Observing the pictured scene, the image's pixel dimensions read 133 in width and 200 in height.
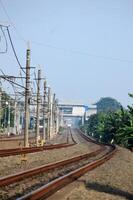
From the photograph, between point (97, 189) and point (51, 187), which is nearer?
point (51, 187)

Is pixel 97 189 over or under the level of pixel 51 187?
under

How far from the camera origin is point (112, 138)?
93188 millimetres

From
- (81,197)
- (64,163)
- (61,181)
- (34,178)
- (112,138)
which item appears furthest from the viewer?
(112,138)

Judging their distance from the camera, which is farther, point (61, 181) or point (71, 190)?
point (61, 181)

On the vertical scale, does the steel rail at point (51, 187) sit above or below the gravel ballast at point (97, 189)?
above

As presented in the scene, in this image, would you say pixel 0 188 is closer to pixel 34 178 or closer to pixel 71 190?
pixel 71 190

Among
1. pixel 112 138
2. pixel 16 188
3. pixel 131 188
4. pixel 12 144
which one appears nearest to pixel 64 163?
pixel 131 188

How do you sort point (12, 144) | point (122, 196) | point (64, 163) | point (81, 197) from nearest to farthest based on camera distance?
point (81, 197)
point (122, 196)
point (64, 163)
point (12, 144)

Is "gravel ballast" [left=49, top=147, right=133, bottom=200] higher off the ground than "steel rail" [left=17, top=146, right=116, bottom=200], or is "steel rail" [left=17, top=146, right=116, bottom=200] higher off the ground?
"steel rail" [left=17, top=146, right=116, bottom=200]

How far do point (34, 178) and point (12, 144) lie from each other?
38833 millimetres

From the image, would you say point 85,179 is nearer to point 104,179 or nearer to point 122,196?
point 104,179

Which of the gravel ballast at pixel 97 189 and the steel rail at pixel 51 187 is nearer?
the steel rail at pixel 51 187

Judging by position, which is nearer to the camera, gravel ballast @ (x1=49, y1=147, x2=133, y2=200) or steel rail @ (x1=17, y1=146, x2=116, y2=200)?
steel rail @ (x1=17, y1=146, x2=116, y2=200)

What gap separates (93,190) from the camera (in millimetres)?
17188
